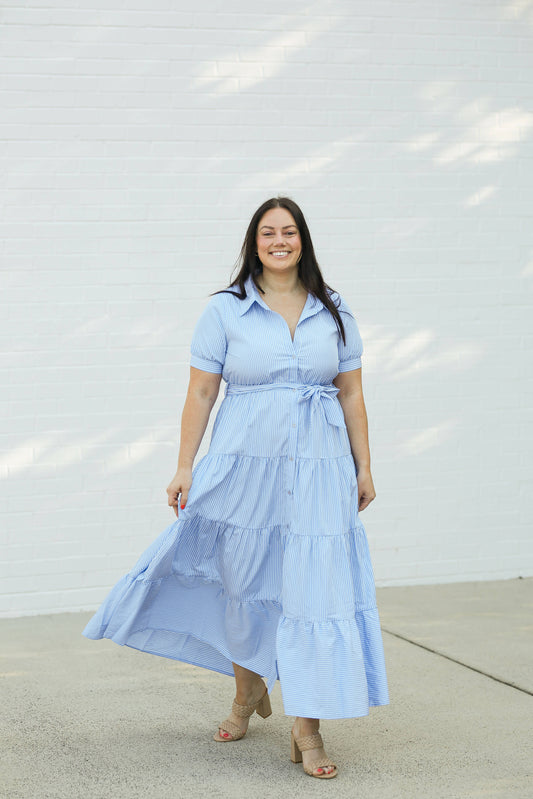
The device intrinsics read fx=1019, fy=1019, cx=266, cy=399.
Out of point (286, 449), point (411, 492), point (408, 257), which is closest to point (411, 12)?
point (408, 257)

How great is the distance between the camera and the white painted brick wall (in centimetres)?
527

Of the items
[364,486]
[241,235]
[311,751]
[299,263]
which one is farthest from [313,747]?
[241,235]

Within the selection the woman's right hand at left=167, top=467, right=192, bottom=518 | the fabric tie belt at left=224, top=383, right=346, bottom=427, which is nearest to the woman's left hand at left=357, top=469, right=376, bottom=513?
the fabric tie belt at left=224, top=383, right=346, bottom=427

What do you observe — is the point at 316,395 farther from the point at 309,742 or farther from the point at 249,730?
the point at 249,730

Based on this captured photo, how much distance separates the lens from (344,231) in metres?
5.62

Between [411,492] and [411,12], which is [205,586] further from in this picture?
[411,12]

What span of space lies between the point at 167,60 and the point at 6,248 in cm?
131

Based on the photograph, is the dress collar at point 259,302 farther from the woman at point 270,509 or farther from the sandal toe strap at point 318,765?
the sandal toe strap at point 318,765

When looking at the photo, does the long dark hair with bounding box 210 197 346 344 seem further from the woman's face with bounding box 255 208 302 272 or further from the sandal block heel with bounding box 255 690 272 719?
the sandal block heel with bounding box 255 690 272 719

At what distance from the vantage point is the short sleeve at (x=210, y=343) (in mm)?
3186

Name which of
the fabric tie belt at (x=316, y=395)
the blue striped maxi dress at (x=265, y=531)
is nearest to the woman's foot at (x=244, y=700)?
the blue striped maxi dress at (x=265, y=531)

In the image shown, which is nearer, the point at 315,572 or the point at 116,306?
the point at 315,572

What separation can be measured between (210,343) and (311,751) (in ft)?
4.14

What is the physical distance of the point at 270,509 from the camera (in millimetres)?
3098
